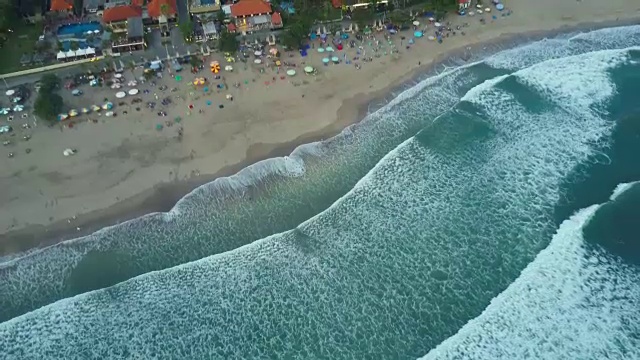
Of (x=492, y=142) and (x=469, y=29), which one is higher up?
(x=469, y=29)

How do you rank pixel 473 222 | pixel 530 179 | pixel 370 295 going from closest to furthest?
pixel 370 295
pixel 473 222
pixel 530 179

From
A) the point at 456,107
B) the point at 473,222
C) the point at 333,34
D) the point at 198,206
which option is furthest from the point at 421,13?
the point at 198,206

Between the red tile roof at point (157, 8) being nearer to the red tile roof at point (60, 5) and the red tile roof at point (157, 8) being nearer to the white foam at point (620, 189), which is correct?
the red tile roof at point (60, 5)

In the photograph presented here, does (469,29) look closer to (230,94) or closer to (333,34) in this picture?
(333,34)

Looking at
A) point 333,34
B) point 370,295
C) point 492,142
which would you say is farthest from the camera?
point 333,34

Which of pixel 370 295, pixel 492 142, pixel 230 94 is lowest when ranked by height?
pixel 370 295

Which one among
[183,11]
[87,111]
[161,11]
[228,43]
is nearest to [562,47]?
[228,43]

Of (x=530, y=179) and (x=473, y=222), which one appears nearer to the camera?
(x=473, y=222)

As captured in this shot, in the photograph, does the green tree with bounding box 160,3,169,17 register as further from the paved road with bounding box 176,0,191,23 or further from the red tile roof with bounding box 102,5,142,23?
the red tile roof with bounding box 102,5,142,23
